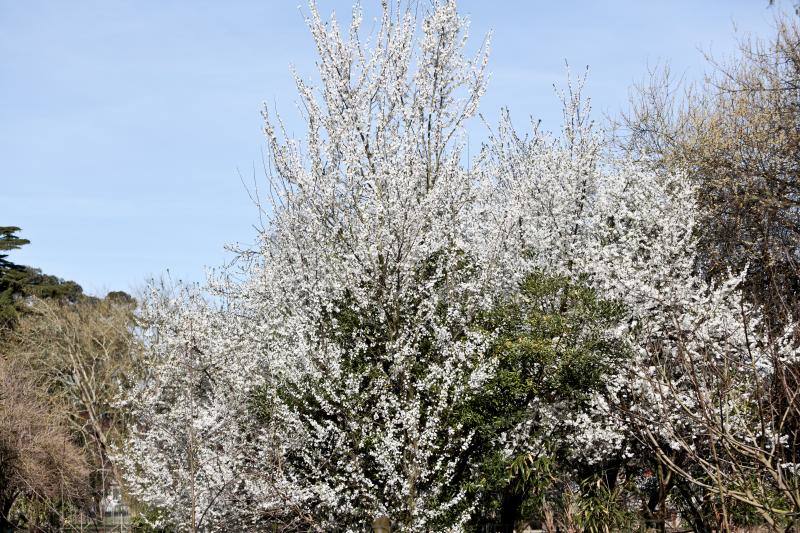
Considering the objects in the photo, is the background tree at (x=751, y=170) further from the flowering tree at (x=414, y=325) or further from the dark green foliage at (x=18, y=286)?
the dark green foliage at (x=18, y=286)

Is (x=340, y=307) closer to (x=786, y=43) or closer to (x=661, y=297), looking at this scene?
(x=661, y=297)

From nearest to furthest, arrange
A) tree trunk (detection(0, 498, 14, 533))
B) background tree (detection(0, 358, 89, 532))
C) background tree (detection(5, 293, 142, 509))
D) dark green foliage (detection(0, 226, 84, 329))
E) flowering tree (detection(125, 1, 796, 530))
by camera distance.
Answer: flowering tree (detection(125, 1, 796, 530)) < background tree (detection(0, 358, 89, 532)) < tree trunk (detection(0, 498, 14, 533)) < background tree (detection(5, 293, 142, 509)) < dark green foliage (detection(0, 226, 84, 329))

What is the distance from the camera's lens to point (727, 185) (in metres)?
21.9

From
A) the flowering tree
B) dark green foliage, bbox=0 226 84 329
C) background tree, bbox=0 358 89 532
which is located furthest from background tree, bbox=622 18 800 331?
dark green foliage, bbox=0 226 84 329

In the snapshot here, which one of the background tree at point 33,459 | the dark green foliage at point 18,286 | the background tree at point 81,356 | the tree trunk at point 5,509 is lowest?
the tree trunk at point 5,509

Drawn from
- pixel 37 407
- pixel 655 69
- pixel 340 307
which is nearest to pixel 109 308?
pixel 37 407

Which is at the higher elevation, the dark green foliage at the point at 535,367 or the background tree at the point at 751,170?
the background tree at the point at 751,170

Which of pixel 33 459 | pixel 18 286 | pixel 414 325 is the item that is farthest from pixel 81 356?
pixel 414 325

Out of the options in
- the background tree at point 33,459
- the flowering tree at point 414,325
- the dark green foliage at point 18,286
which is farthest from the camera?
the dark green foliage at point 18,286

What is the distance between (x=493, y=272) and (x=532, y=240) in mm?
2305

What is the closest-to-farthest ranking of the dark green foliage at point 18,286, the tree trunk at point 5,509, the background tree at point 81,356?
1. the tree trunk at point 5,509
2. the background tree at point 81,356
3. the dark green foliage at point 18,286

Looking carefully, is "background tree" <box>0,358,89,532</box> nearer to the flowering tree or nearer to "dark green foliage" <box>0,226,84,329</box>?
the flowering tree

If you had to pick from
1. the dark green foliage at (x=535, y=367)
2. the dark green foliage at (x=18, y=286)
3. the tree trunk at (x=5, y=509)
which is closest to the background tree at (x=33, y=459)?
the tree trunk at (x=5, y=509)

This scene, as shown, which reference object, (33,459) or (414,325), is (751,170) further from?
(33,459)
